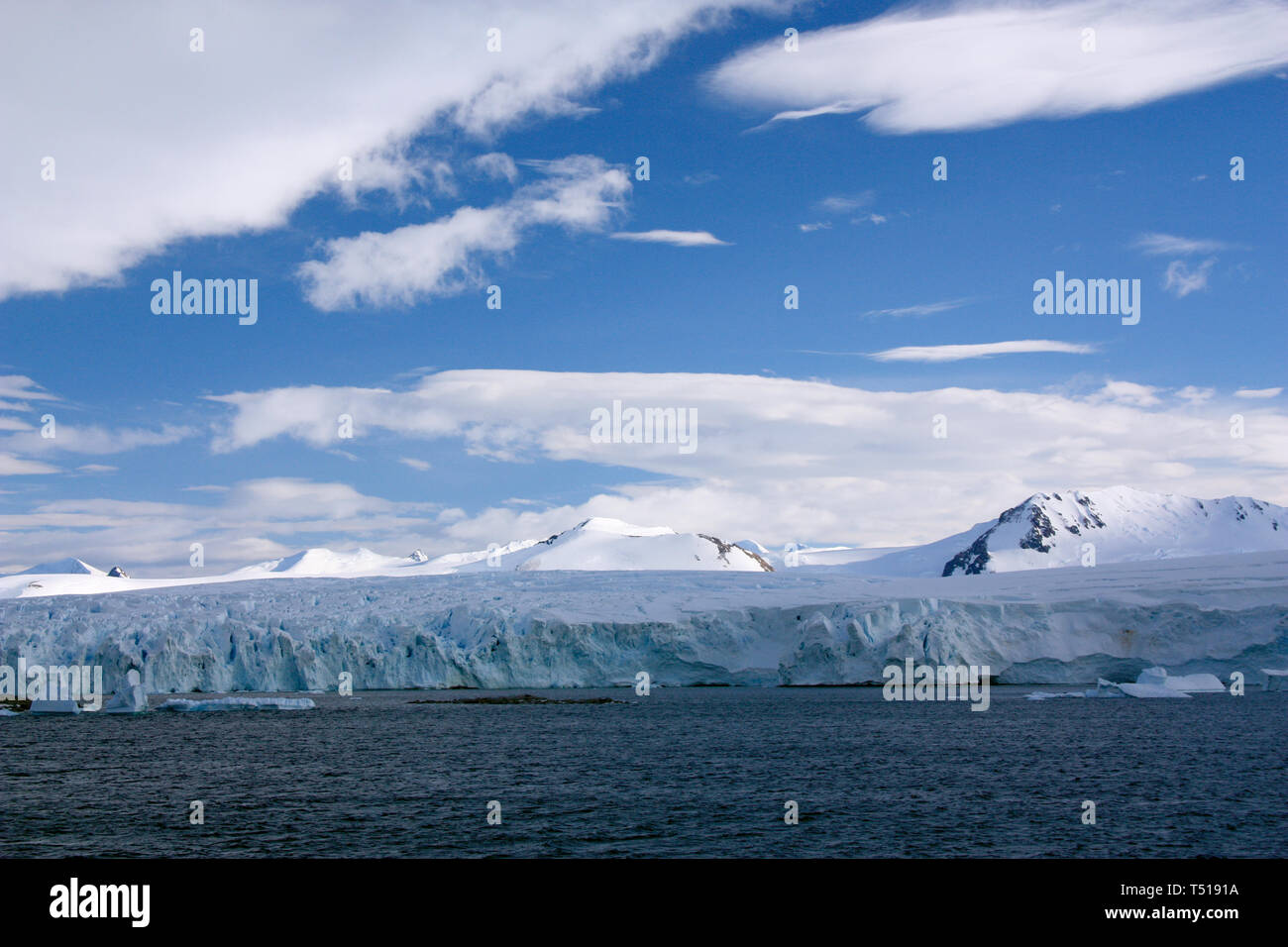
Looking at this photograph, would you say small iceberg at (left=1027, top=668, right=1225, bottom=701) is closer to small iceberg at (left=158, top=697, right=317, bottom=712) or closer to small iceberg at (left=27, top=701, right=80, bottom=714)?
small iceberg at (left=158, top=697, right=317, bottom=712)

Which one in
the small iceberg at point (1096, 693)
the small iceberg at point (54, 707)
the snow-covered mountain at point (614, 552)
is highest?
the snow-covered mountain at point (614, 552)

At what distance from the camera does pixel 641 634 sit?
51.6 m

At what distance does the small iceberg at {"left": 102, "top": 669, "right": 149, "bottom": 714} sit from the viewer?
41250mm

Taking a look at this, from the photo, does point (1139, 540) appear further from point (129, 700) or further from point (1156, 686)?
point (129, 700)

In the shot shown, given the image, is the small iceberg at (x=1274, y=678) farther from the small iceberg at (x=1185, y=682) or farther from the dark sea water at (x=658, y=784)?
the dark sea water at (x=658, y=784)

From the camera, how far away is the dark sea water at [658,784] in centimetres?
1596

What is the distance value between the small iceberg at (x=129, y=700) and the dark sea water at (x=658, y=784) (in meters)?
2.64

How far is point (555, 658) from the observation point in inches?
2015

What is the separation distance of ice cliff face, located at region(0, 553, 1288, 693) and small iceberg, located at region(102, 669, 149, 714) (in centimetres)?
415

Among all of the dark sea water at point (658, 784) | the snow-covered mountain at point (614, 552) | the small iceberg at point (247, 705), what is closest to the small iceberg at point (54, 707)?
the small iceberg at point (247, 705)

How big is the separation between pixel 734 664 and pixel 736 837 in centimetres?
3694

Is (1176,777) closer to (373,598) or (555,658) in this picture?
(555,658)

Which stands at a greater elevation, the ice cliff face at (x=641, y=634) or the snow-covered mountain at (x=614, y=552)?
the snow-covered mountain at (x=614, y=552)
